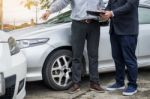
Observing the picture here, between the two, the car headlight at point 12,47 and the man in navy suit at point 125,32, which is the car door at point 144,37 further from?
the car headlight at point 12,47

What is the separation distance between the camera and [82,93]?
634 cm

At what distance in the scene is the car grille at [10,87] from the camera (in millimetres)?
4625

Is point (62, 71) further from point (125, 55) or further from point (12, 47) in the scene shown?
point (12, 47)

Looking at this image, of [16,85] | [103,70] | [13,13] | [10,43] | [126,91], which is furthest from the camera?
[13,13]

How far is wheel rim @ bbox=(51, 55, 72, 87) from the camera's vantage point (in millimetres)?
6289

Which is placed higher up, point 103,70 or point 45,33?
point 45,33

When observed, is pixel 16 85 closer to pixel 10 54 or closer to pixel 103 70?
pixel 10 54

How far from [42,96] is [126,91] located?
1191 millimetres

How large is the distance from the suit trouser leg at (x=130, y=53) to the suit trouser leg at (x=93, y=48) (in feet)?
1.29

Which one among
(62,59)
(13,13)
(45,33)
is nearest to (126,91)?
(62,59)

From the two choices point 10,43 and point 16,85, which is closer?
point 16,85

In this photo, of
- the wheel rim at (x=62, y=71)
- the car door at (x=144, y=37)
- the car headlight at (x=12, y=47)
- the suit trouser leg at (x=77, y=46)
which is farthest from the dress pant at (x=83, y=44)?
the car headlight at (x=12, y=47)

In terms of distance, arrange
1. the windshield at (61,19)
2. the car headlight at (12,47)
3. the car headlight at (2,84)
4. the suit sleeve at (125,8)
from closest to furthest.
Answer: the car headlight at (2,84), the car headlight at (12,47), the suit sleeve at (125,8), the windshield at (61,19)

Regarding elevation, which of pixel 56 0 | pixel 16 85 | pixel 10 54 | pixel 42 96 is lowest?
pixel 42 96
